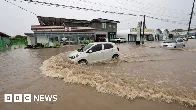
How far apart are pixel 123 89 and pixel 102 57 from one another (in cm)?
588

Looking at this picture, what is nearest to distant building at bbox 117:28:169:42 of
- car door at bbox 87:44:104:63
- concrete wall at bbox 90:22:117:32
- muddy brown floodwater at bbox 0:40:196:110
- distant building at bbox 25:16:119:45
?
concrete wall at bbox 90:22:117:32

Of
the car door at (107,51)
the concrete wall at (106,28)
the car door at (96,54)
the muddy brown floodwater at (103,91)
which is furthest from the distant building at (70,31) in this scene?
the muddy brown floodwater at (103,91)

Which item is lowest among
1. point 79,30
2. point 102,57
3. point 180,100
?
point 180,100

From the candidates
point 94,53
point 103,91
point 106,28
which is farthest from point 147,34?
point 103,91

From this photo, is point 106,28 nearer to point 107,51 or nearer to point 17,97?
point 107,51

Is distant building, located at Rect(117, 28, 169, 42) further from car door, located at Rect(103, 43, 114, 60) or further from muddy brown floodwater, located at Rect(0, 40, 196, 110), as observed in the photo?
muddy brown floodwater, located at Rect(0, 40, 196, 110)

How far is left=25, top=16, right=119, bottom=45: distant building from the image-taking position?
38688mm

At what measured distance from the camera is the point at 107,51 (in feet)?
42.0

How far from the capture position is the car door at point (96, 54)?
11773mm

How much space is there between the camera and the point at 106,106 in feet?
17.5

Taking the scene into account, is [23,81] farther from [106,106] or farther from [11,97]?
[106,106]

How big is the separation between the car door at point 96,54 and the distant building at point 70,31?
2276cm

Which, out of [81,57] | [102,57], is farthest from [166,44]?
[81,57]

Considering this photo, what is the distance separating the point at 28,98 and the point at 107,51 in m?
7.72
